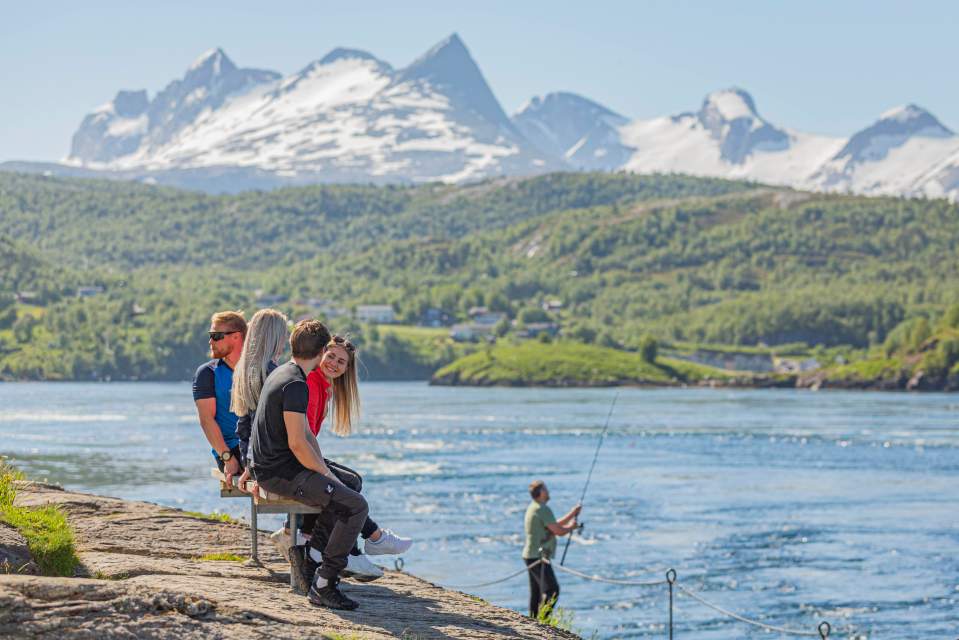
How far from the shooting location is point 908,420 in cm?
9469

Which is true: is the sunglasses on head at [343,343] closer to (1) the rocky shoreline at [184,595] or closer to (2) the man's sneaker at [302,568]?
(2) the man's sneaker at [302,568]

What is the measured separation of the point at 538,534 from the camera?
19.1m

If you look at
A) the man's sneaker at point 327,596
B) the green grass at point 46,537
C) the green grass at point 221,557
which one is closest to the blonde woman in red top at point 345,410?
the man's sneaker at point 327,596

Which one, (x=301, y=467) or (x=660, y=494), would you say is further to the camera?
(x=660, y=494)

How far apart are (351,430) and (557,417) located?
89311 mm

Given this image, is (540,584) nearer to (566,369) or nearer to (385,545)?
(385,545)

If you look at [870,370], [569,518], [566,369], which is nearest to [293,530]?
[569,518]

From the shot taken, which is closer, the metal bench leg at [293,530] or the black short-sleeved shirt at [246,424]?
the metal bench leg at [293,530]

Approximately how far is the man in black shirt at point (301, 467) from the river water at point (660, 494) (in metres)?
14.3

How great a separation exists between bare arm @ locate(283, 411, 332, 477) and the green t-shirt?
346 inches

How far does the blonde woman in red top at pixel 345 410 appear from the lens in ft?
37.8

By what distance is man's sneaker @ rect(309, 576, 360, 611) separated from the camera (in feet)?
34.9

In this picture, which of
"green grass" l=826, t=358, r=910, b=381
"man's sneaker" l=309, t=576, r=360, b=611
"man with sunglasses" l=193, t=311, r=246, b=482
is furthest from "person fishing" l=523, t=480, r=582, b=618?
"green grass" l=826, t=358, r=910, b=381

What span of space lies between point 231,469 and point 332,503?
4.56 ft
